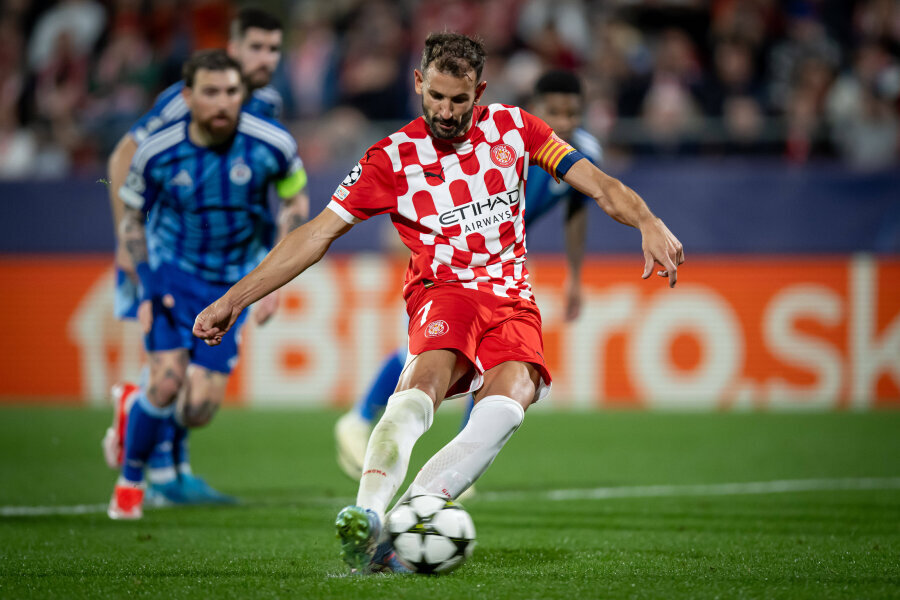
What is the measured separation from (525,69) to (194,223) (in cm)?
809

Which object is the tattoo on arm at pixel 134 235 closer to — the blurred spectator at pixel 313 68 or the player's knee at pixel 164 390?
the player's knee at pixel 164 390

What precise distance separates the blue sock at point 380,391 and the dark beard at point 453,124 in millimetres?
2887

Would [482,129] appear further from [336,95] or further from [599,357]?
[336,95]

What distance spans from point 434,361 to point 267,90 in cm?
360

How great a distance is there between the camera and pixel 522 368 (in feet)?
14.4

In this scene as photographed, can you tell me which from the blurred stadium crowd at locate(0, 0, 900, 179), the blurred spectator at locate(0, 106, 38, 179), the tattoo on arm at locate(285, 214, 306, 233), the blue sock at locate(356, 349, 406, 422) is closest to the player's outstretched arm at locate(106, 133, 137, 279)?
the tattoo on arm at locate(285, 214, 306, 233)

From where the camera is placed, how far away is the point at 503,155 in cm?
452

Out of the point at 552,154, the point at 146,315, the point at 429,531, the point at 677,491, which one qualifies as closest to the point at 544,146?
the point at 552,154

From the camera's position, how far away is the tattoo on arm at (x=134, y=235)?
616 cm

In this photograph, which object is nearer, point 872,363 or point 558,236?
point 872,363

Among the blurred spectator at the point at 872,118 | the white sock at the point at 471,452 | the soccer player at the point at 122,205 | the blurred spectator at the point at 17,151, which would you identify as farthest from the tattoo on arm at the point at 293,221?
the blurred spectator at the point at 17,151

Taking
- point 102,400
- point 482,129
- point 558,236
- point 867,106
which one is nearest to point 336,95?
point 558,236

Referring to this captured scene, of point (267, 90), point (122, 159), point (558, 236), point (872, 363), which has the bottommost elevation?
point (872, 363)

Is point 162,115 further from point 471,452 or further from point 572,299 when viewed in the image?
point 471,452
